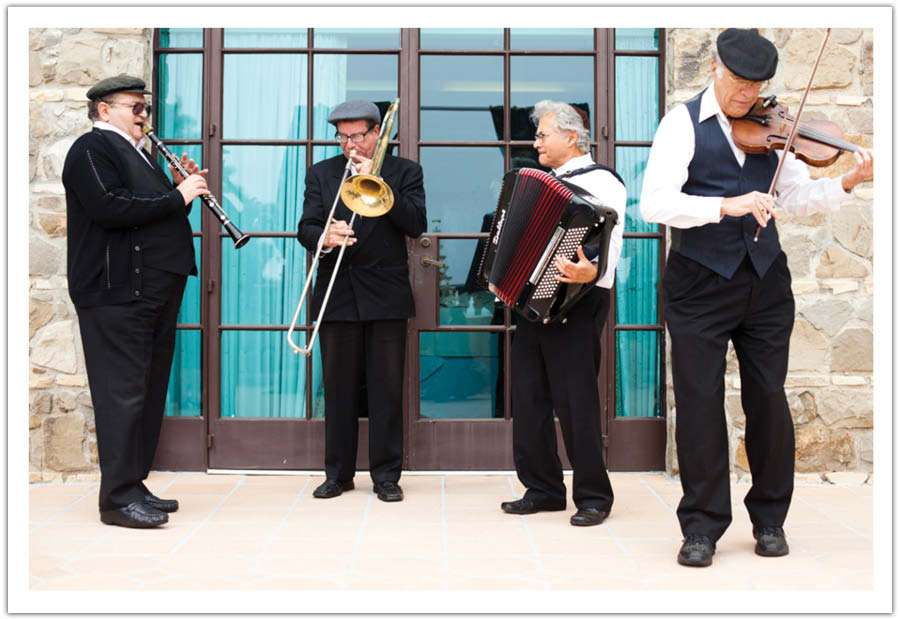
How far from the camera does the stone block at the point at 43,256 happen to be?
175 inches

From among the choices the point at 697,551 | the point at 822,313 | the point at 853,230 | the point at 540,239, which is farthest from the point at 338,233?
the point at 853,230

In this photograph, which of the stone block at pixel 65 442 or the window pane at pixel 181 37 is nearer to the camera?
the stone block at pixel 65 442

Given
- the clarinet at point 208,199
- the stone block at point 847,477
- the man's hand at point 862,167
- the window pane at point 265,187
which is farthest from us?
the window pane at point 265,187

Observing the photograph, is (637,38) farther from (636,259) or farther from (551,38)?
(636,259)

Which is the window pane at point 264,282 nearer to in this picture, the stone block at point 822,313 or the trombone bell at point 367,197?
the trombone bell at point 367,197

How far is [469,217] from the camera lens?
181 inches

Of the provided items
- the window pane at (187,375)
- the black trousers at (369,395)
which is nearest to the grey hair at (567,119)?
the black trousers at (369,395)

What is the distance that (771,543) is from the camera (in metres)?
3.18

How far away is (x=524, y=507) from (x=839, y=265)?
1.89 m

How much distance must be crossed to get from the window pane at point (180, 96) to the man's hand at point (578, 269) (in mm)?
2133

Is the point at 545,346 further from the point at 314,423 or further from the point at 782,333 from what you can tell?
the point at 314,423

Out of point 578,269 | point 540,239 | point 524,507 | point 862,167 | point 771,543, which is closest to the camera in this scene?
point 862,167

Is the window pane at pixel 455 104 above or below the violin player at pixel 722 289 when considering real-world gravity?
above
